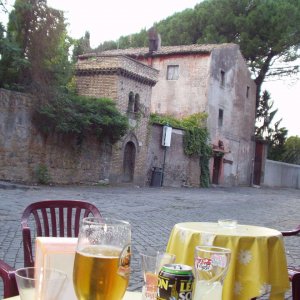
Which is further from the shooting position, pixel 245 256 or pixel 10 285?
pixel 245 256

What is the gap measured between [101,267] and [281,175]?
45864 mm

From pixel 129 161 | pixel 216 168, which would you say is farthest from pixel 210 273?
pixel 216 168

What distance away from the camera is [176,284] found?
4.39ft

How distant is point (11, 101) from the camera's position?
19312 millimetres

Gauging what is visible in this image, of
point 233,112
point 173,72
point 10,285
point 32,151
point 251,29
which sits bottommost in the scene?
point 10,285

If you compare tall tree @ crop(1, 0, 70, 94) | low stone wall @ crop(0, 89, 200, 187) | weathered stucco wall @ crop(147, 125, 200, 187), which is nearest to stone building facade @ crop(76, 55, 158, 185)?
low stone wall @ crop(0, 89, 200, 187)

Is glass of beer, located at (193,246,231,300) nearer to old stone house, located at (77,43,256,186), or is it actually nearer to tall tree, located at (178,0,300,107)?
old stone house, located at (77,43,256,186)

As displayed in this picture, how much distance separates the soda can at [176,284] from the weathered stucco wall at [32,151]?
18416 millimetres

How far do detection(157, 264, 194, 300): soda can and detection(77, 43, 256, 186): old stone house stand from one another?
26.5 metres

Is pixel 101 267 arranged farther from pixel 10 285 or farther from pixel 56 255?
pixel 10 285

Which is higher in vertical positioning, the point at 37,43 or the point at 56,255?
the point at 37,43

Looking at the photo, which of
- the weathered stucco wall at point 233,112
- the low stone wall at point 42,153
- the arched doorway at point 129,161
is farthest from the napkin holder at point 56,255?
the weathered stucco wall at point 233,112

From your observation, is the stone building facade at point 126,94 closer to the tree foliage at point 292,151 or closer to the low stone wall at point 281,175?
the low stone wall at point 281,175

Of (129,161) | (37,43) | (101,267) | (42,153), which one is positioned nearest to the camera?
(101,267)
